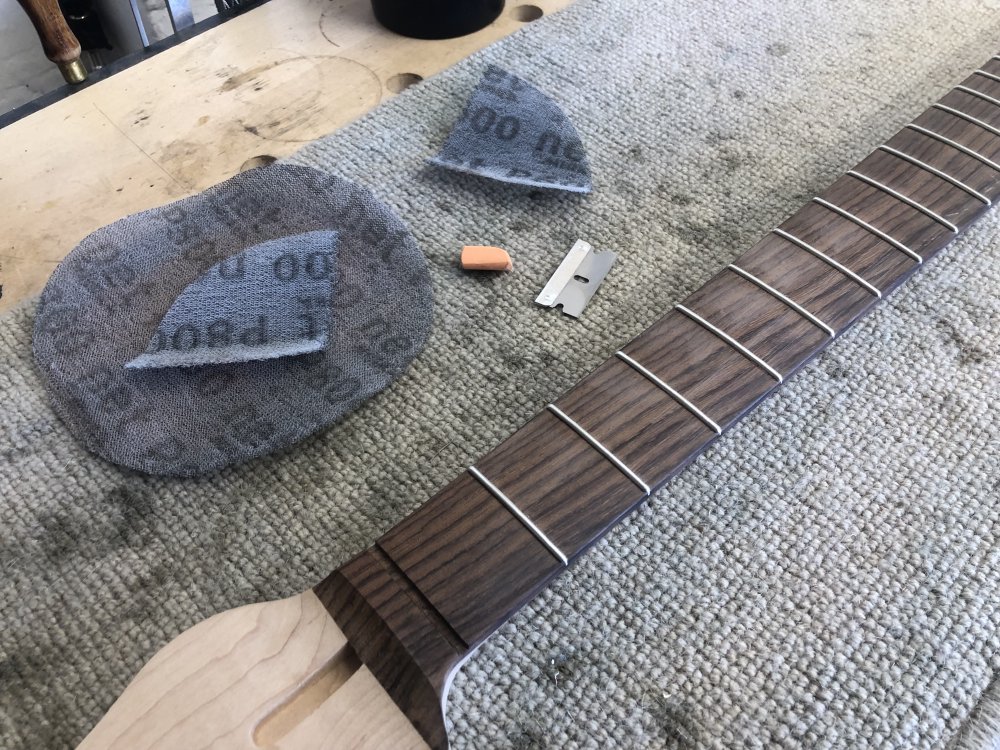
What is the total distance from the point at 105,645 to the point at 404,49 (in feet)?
2.39

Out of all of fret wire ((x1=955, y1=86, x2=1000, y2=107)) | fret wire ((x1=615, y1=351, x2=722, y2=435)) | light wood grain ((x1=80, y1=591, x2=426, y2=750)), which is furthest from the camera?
fret wire ((x1=955, y1=86, x2=1000, y2=107))

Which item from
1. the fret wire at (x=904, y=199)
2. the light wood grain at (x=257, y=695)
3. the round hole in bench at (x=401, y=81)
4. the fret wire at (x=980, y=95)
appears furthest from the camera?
the round hole in bench at (x=401, y=81)

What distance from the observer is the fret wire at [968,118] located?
2.43 feet

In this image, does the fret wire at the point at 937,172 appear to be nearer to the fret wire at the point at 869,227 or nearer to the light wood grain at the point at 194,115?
the fret wire at the point at 869,227

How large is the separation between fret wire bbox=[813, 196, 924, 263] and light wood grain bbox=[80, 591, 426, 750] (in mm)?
516

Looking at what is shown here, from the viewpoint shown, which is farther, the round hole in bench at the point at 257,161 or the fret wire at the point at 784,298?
the round hole in bench at the point at 257,161

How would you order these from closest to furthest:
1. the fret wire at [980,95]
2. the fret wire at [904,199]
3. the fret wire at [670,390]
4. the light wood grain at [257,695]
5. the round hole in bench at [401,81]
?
the light wood grain at [257,695], the fret wire at [670,390], the fret wire at [904,199], the fret wire at [980,95], the round hole in bench at [401,81]

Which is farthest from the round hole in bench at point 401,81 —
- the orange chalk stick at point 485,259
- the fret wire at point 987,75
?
the fret wire at point 987,75

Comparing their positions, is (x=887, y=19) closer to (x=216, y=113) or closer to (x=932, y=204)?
(x=932, y=204)

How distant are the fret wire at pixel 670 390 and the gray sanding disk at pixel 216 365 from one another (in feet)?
0.63

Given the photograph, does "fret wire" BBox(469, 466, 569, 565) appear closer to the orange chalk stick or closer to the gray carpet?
the gray carpet

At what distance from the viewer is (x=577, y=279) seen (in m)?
0.73

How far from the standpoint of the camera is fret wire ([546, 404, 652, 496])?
1.73ft

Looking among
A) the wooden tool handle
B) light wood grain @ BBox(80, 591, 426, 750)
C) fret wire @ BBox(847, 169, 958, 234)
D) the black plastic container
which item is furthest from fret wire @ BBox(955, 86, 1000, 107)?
the wooden tool handle
